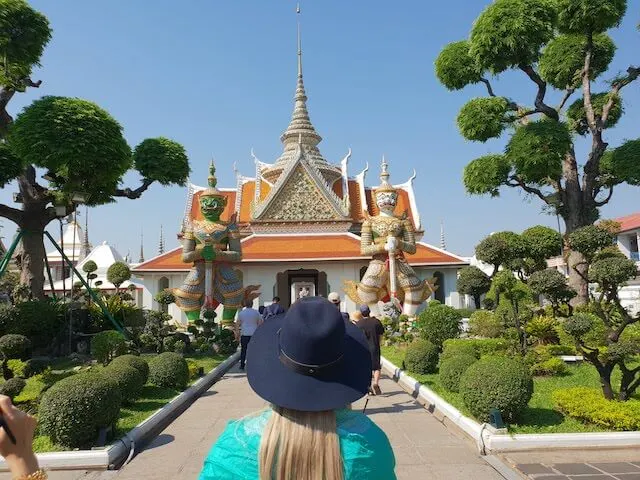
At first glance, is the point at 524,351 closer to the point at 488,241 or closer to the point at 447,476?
the point at 488,241

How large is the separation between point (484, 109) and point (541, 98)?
1.76m

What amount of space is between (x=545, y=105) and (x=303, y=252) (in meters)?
10.4

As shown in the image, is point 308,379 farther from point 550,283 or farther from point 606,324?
point 550,283

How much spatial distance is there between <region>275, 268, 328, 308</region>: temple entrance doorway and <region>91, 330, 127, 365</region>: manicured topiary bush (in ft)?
44.8

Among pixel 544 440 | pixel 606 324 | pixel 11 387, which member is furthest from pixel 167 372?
pixel 606 324

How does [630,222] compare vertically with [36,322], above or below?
above

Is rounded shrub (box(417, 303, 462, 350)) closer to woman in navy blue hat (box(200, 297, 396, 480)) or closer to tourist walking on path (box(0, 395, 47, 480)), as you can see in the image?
woman in navy blue hat (box(200, 297, 396, 480))

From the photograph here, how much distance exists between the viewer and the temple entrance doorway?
76.3 feet

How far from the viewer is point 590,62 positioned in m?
14.4

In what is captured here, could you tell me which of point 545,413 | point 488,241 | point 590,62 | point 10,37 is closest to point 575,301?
point 488,241

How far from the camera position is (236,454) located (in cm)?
139

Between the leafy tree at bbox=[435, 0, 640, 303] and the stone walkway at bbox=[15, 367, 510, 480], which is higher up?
the leafy tree at bbox=[435, 0, 640, 303]

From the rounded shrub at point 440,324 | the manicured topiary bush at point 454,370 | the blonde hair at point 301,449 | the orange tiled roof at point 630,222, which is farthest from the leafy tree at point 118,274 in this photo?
the orange tiled roof at point 630,222

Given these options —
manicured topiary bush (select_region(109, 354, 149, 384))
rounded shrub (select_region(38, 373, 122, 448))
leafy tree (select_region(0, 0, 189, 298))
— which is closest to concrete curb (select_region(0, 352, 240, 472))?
rounded shrub (select_region(38, 373, 122, 448))
